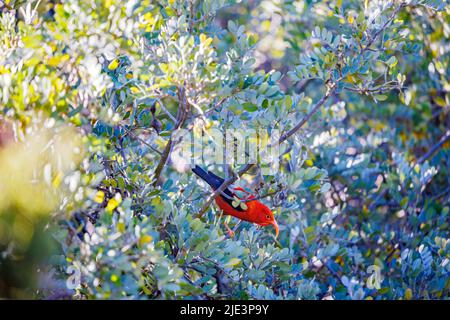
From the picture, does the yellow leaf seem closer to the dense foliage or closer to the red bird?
the dense foliage

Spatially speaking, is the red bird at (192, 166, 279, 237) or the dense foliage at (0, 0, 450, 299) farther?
the red bird at (192, 166, 279, 237)

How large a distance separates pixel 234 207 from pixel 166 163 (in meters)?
0.43

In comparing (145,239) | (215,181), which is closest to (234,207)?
(215,181)

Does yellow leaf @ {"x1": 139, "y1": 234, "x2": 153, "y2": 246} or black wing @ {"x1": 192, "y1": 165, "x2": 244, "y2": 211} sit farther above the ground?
yellow leaf @ {"x1": 139, "y1": 234, "x2": 153, "y2": 246}

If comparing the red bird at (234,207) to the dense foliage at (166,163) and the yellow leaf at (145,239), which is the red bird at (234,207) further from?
the yellow leaf at (145,239)

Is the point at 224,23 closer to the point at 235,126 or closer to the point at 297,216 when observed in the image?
the point at 297,216

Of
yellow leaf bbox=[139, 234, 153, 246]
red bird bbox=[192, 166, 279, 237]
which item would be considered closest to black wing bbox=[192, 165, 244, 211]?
red bird bbox=[192, 166, 279, 237]

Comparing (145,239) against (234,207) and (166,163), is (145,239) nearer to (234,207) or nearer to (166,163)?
(234,207)

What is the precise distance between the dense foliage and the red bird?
0.21ft

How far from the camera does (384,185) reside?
14.1 ft

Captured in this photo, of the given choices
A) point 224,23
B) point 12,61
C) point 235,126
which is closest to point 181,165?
point 235,126

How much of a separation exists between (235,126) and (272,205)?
745 millimetres

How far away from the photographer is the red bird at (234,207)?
2.85 meters

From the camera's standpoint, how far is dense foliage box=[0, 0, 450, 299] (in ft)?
6.66
